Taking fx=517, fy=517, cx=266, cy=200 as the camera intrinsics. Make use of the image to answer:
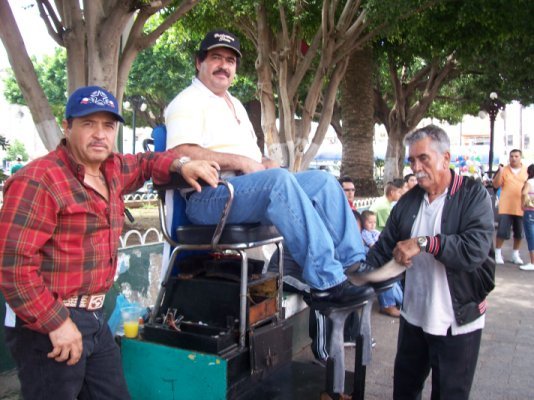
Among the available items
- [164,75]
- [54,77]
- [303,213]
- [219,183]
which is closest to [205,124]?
[219,183]

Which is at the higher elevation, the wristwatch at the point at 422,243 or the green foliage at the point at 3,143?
the green foliage at the point at 3,143

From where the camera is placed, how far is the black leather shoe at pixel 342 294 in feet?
9.14

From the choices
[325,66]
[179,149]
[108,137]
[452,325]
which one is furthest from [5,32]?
[325,66]

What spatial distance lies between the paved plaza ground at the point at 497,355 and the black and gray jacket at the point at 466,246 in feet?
5.13

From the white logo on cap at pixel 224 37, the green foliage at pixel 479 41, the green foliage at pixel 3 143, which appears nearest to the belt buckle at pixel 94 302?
the white logo on cap at pixel 224 37

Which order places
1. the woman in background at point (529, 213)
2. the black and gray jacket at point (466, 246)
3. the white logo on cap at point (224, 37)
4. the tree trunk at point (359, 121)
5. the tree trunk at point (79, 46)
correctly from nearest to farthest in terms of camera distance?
1. the black and gray jacket at point (466, 246)
2. the white logo on cap at point (224, 37)
3. the tree trunk at point (79, 46)
4. the woman in background at point (529, 213)
5. the tree trunk at point (359, 121)

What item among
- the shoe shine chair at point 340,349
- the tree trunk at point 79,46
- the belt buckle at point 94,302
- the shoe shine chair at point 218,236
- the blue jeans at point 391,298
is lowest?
the blue jeans at point 391,298

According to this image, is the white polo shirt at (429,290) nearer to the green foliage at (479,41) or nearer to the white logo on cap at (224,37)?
the white logo on cap at (224,37)

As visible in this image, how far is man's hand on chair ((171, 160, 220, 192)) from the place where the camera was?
254 centimetres

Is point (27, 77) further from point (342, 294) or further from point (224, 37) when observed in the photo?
point (342, 294)

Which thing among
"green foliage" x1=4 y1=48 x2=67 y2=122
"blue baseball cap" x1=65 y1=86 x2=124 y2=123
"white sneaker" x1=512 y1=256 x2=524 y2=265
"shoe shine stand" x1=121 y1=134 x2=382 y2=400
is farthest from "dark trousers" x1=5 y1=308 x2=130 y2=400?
"green foliage" x1=4 y1=48 x2=67 y2=122

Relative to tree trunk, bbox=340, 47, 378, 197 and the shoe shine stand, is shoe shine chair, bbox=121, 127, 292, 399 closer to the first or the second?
the shoe shine stand

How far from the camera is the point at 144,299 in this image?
4523 mm

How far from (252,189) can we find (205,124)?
1.93 ft
